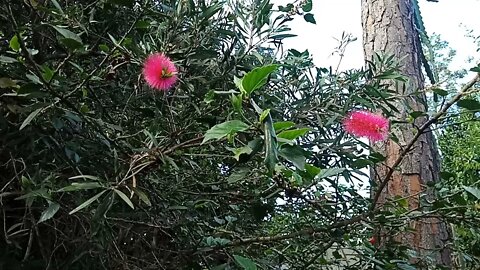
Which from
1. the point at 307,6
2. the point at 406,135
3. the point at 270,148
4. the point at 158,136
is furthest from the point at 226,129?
the point at 406,135

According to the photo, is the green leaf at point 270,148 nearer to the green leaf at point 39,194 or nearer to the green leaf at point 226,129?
the green leaf at point 226,129

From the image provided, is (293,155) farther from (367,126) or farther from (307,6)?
(307,6)

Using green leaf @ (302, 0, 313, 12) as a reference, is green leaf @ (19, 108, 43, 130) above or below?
below

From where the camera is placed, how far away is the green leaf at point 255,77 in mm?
435

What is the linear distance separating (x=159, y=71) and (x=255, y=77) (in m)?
0.21

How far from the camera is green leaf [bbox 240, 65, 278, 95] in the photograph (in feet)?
1.43

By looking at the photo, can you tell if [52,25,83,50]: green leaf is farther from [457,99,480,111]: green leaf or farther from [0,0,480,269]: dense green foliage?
[457,99,480,111]: green leaf

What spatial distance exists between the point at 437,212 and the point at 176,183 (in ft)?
1.49

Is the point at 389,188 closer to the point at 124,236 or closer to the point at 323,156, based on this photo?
the point at 323,156

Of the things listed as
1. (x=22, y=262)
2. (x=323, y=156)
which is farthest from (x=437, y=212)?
(x=22, y=262)

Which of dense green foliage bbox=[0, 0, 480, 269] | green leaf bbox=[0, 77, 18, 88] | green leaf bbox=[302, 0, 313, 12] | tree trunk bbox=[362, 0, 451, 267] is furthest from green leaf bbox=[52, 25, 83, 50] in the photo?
tree trunk bbox=[362, 0, 451, 267]

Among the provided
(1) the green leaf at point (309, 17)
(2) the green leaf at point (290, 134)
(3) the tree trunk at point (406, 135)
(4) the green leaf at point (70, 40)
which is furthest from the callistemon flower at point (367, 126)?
(3) the tree trunk at point (406, 135)

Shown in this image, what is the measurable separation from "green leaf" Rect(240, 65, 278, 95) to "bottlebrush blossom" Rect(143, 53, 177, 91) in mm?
189

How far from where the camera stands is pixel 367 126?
2.37ft
